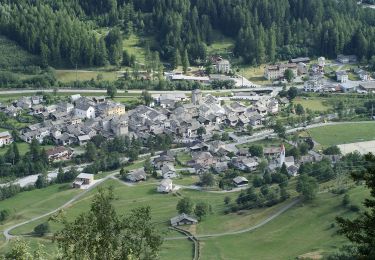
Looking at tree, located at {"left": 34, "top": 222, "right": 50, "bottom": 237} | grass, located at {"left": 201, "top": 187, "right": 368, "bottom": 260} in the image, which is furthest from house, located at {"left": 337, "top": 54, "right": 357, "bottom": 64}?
tree, located at {"left": 34, "top": 222, "right": 50, "bottom": 237}

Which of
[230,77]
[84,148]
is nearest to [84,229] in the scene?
[84,148]

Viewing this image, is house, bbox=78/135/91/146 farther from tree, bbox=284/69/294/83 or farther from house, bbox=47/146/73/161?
tree, bbox=284/69/294/83

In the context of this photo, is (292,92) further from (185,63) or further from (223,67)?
(185,63)

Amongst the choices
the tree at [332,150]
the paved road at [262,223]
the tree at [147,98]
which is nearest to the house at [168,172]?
the paved road at [262,223]

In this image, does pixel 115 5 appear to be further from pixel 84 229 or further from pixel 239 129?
pixel 84 229

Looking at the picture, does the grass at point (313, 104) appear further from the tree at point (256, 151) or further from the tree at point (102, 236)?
the tree at point (102, 236)

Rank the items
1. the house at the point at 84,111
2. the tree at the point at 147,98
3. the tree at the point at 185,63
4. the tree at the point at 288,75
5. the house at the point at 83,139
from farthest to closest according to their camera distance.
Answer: the tree at the point at 185,63 → the tree at the point at 288,75 → the tree at the point at 147,98 → the house at the point at 84,111 → the house at the point at 83,139

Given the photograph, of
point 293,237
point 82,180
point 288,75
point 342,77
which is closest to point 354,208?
point 293,237
